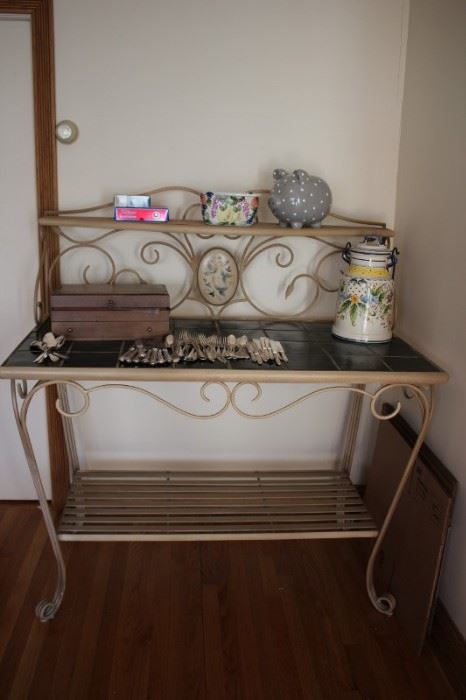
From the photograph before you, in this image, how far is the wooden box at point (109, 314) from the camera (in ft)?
6.06

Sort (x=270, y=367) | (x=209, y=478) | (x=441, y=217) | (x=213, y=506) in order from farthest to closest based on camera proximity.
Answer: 1. (x=209, y=478)
2. (x=213, y=506)
3. (x=441, y=217)
4. (x=270, y=367)

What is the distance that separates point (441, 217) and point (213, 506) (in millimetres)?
1134

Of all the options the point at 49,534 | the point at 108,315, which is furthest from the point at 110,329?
the point at 49,534

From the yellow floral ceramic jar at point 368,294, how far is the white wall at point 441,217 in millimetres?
128

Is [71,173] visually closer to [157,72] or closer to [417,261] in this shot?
[157,72]

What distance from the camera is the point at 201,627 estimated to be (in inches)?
73.5

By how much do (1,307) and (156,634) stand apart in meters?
1.18

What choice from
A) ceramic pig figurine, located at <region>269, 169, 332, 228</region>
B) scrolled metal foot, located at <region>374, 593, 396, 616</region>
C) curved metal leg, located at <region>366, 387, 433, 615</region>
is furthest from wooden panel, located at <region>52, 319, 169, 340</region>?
scrolled metal foot, located at <region>374, 593, 396, 616</region>

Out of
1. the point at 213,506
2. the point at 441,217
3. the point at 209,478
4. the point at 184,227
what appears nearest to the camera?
the point at 441,217

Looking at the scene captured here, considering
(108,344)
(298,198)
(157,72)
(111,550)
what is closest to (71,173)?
(157,72)

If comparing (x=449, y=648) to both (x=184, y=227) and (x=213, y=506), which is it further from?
(x=184, y=227)

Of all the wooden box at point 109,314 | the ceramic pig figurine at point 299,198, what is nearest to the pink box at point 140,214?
the wooden box at point 109,314

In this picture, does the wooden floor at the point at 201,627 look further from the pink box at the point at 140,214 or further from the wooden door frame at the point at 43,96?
the pink box at the point at 140,214

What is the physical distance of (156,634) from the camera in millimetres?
1833
